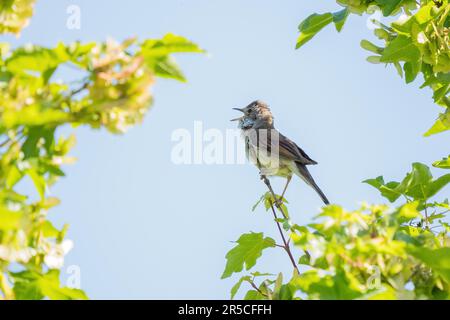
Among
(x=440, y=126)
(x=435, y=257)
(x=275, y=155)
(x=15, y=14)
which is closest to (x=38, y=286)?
(x=15, y=14)

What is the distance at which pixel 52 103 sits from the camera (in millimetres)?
1954

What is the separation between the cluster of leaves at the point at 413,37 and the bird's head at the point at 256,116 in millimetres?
5293

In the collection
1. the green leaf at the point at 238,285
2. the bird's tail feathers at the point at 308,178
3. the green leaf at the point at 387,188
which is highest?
the bird's tail feathers at the point at 308,178

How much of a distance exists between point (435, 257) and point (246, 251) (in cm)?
229

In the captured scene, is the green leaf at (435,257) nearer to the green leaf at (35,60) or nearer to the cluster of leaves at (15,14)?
the green leaf at (35,60)

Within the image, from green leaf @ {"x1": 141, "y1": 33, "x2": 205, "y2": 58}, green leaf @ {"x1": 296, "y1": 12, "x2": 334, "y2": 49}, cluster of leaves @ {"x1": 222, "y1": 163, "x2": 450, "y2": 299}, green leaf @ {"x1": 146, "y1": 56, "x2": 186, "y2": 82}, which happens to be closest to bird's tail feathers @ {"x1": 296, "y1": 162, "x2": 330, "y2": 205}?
green leaf @ {"x1": 296, "y1": 12, "x2": 334, "y2": 49}

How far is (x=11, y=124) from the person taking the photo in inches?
69.7

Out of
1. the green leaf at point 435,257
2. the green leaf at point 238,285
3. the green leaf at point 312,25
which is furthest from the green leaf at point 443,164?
the green leaf at point 435,257

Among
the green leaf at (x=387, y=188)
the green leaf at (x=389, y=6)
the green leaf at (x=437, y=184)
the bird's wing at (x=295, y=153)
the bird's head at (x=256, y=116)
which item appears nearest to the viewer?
the green leaf at (x=437, y=184)

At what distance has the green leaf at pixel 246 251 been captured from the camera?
448cm

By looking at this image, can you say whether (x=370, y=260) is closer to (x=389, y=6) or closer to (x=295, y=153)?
(x=389, y=6)
